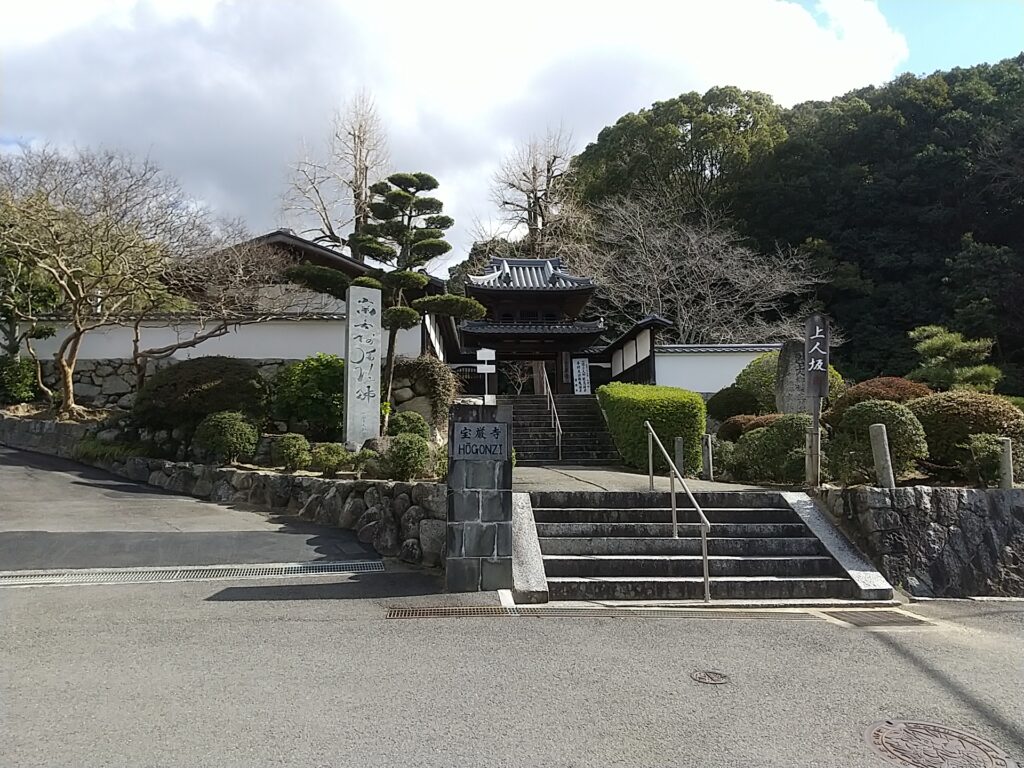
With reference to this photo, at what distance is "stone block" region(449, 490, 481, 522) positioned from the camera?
6.14 metres

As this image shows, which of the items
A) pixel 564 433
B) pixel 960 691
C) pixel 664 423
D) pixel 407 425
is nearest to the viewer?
pixel 960 691

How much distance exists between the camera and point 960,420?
7906mm

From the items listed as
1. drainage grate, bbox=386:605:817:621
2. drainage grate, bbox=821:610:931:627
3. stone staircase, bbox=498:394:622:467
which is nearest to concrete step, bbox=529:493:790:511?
drainage grate, bbox=821:610:931:627

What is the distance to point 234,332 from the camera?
15453 mm

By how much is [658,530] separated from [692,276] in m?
19.2

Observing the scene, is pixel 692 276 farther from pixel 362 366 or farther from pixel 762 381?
pixel 362 366

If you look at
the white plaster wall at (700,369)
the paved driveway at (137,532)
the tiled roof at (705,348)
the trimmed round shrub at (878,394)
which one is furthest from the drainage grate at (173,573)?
the tiled roof at (705,348)

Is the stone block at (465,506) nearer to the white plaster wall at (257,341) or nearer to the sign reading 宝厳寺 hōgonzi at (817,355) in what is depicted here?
the sign reading 宝厳寺 hōgonzi at (817,355)

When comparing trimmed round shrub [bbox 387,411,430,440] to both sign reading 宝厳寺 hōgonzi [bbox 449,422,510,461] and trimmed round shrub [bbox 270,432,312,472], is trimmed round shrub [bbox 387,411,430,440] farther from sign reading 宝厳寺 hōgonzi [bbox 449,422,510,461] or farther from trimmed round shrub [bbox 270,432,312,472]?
sign reading 宝厳寺 hōgonzi [bbox 449,422,510,461]

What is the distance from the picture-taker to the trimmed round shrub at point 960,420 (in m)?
7.69

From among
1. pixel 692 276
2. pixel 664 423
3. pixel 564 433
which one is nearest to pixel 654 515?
pixel 664 423

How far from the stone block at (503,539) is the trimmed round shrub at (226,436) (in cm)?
601

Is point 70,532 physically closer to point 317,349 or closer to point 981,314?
point 317,349

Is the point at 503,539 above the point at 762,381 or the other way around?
the other way around
